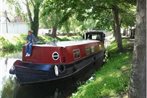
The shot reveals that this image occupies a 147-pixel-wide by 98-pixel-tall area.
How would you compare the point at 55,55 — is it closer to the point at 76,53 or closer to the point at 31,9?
the point at 76,53

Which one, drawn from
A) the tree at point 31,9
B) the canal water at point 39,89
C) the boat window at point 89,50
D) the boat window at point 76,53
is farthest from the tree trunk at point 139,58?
the tree at point 31,9

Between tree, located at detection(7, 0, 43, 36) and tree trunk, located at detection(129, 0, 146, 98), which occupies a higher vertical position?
tree, located at detection(7, 0, 43, 36)

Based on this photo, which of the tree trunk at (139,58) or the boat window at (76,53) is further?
the boat window at (76,53)

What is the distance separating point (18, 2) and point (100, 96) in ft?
101

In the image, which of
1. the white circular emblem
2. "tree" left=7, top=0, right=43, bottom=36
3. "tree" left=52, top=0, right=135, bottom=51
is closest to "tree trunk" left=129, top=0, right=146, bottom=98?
the white circular emblem

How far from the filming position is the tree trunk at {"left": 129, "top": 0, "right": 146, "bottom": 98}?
6664 mm

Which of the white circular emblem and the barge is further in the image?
the white circular emblem

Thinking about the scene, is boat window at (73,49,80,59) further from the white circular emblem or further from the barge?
Answer: the white circular emblem

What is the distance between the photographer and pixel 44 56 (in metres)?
16.0

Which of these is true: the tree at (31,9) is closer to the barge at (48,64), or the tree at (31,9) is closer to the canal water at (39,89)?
the barge at (48,64)

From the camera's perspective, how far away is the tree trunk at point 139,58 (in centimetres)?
666

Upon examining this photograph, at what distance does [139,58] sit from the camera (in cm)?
705

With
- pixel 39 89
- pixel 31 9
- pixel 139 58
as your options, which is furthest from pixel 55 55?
pixel 31 9

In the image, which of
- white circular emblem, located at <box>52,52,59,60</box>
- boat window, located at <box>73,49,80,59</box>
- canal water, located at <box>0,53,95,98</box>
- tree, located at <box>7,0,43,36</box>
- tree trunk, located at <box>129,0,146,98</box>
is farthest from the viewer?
tree, located at <box>7,0,43,36</box>
